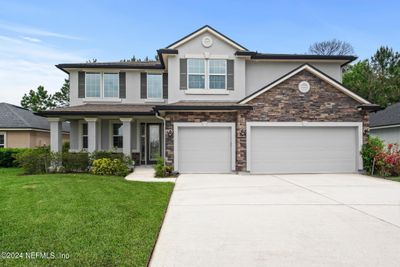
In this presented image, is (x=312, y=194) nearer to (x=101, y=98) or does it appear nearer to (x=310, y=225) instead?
(x=310, y=225)

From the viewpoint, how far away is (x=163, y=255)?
4.18 meters

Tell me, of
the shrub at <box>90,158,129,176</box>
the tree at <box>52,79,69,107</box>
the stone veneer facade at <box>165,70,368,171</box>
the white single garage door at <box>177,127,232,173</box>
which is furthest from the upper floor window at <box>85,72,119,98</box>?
the tree at <box>52,79,69,107</box>

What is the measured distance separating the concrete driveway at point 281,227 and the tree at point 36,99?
3702 centimetres

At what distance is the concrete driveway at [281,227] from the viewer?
407 cm

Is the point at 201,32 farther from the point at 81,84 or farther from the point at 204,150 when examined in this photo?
the point at 81,84

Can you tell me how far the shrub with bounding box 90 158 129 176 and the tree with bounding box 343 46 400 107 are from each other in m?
28.3

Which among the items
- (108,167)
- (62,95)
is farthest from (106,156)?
(62,95)

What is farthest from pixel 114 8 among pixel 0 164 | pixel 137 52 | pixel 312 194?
pixel 137 52

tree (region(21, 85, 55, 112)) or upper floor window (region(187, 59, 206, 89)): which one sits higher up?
tree (region(21, 85, 55, 112))

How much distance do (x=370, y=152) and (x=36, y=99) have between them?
40.1 metres

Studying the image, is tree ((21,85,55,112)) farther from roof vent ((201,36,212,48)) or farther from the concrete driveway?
the concrete driveway

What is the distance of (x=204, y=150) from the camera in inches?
531

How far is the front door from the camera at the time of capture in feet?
56.9

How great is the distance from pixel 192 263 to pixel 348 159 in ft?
39.7
